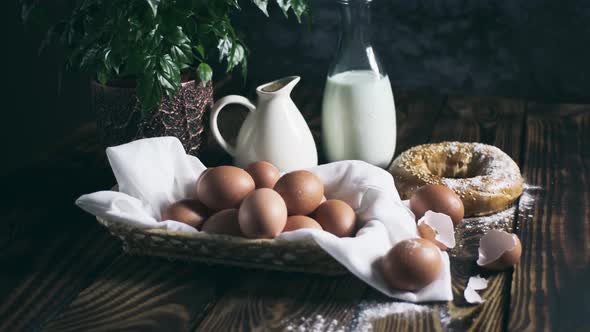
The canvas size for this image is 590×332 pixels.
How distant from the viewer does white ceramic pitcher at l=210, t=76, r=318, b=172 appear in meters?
1.32

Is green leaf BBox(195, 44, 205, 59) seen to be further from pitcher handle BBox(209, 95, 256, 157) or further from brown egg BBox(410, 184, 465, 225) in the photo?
brown egg BBox(410, 184, 465, 225)

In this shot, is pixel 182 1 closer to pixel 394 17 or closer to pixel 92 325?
pixel 92 325

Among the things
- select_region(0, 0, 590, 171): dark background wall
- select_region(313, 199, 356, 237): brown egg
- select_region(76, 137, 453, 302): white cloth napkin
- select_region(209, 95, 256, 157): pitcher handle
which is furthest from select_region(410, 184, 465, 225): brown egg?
select_region(0, 0, 590, 171): dark background wall

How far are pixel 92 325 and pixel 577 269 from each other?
2.11 feet

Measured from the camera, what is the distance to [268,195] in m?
1.01

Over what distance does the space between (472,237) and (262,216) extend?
354mm

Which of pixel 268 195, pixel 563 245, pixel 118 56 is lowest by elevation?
pixel 563 245

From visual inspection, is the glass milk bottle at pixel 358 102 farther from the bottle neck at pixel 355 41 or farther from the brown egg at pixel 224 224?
the brown egg at pixel 224 224

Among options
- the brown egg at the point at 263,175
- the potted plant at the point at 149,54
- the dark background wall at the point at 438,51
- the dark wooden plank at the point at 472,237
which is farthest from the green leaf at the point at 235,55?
the dark background wall at the point at 438,51

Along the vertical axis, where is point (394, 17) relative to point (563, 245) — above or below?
above

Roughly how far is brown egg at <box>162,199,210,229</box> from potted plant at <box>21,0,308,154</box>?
0.66 feet

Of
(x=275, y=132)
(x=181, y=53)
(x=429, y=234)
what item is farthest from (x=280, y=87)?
(x=429, y=234)

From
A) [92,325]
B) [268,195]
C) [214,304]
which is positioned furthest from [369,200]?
[92,325]

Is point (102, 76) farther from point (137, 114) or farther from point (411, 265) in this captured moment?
point (411, 265)
